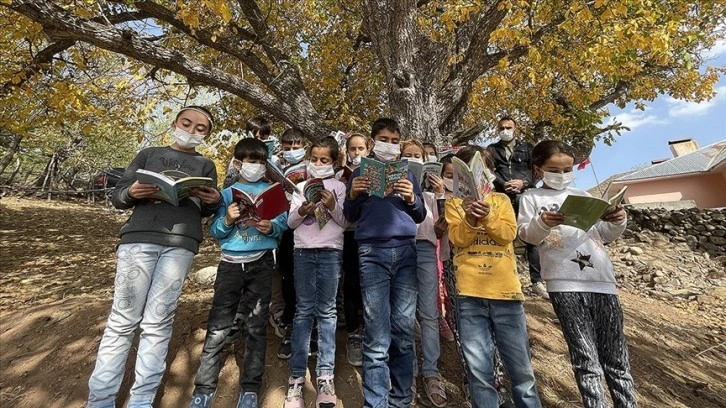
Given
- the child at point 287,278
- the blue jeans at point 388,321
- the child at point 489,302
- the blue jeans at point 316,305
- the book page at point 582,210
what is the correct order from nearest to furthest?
the book page at point 582,210 < the child at point 489,302 < the blue jeans at point 388,321 < the blue jeans at point 316,305 < the child at point 287,278

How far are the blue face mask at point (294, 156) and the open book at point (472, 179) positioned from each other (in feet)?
5.53

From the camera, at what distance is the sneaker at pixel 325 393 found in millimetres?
2410

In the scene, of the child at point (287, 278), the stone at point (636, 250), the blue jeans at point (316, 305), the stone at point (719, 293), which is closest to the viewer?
the blue jeans at point (316, 305)

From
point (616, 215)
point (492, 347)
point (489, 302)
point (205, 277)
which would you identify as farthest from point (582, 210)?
point (205, 277)

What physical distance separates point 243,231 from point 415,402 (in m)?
1.86

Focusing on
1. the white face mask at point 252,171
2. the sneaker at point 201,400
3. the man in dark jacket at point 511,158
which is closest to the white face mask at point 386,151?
the white face mask at point 252,171

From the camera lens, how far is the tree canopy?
13.4 feet

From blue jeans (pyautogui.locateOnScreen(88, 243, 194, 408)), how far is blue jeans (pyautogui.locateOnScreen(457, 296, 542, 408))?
2.00 m

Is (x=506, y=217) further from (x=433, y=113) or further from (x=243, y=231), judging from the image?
(x=433, y=113)

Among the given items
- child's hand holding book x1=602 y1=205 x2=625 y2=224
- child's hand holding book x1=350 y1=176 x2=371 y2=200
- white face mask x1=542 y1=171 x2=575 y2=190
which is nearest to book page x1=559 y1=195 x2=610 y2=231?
child's hand holding book x1=602 y1=205 x2=625 y2=224

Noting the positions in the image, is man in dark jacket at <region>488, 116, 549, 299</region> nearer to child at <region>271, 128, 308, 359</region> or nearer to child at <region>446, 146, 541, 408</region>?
child at <region>446, 146, 541, 408</region>

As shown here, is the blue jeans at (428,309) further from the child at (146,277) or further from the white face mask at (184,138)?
the white face mask at (184,138)

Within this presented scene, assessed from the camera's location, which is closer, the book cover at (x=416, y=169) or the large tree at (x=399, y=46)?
the book cover at (x=416, y=169)

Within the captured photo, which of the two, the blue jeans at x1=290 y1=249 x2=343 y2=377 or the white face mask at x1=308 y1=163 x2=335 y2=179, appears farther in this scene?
the white face mask at x1=308 y1=163 x2=335 y2=179
